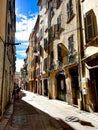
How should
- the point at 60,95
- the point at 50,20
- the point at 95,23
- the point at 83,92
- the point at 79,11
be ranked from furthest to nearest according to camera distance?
1. the point at 50,20
2. the point at 60,95
3. the point at 79,11
4. the point at 83,92
5. the point at 95,23

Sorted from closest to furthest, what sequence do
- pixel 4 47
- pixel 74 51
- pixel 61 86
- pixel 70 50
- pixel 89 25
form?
pixel 4 47 → pixel 89 25 → pixel 74 51 → pixel 70 50 → pixel 61 86

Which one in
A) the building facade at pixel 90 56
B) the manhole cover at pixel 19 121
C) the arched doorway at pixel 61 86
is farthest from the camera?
the arched doorway at pixel 61 86

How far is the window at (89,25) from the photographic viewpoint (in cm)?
1131

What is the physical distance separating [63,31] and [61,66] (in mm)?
3678

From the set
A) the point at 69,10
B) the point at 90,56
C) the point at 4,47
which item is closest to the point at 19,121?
the point at 4,47

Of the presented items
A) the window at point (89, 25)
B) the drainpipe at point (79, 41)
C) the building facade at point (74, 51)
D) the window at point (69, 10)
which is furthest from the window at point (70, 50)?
the window at point (89, 25)

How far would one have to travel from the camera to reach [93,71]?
11.7m

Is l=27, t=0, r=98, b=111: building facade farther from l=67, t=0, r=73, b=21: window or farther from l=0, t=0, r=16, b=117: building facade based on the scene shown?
l=0, t=0, r=16, b=117: building facade

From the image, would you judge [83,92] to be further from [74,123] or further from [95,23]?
[95,23]

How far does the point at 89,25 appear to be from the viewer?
1177cm

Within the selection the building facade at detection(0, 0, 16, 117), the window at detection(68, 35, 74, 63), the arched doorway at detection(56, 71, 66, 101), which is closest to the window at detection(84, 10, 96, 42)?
the window at detection(68, 35, 74, 63)

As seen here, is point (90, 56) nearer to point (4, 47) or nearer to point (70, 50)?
point (70, 50)

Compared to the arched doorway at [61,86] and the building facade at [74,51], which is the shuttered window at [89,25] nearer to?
the building facade at [74,51]

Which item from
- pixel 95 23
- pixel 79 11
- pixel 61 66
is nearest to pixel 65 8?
pixel 79 11
